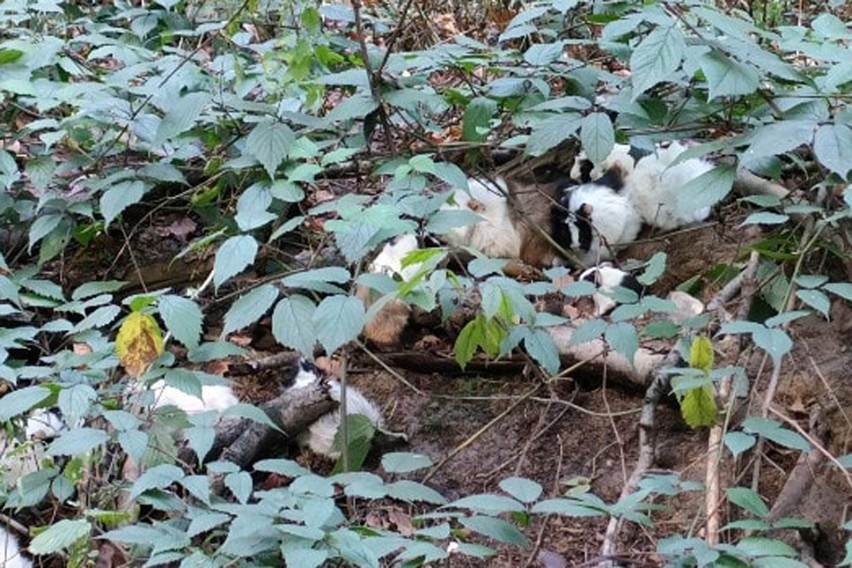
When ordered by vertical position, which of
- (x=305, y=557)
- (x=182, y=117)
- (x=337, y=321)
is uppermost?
(x=182, y=117)

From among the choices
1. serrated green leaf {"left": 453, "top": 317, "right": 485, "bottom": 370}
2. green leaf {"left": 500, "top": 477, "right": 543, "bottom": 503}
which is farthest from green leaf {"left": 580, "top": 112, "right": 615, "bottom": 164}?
green leaf {"left": 500, "top": 477, "right": 543, "bottom": 503}

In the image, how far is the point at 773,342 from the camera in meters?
1.65

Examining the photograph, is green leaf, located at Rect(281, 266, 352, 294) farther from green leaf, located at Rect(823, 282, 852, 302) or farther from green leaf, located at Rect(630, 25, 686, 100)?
green leaf, located at Rect(823, 282, 852, 302)

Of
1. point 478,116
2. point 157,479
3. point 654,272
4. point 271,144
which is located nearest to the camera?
point 157,479

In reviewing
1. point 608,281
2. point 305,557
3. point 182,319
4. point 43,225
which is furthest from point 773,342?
point 43,225

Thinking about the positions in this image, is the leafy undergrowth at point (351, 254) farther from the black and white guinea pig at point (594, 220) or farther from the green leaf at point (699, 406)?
the black and white guinea pig at point (594, 220)

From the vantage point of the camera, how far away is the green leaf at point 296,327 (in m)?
1.77

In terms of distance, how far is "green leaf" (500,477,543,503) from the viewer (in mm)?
1579

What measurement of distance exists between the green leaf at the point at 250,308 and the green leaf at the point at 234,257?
6 cm

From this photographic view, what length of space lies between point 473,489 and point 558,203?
1252 mm

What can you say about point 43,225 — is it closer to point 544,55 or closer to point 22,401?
point 22,401

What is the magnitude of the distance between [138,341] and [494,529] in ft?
2.76

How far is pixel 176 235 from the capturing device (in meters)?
3.33

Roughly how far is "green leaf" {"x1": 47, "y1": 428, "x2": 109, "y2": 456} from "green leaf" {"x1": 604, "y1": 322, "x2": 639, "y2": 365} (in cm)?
97
